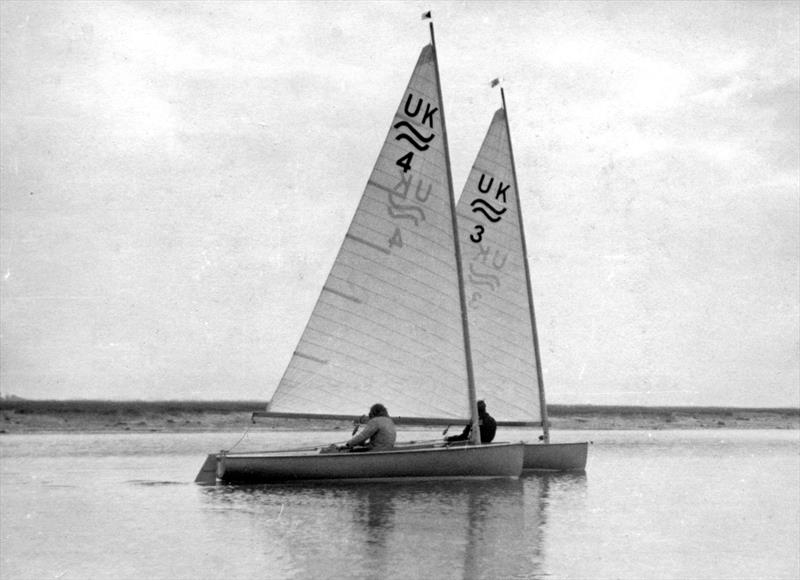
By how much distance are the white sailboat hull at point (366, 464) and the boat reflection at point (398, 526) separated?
0.27 meters

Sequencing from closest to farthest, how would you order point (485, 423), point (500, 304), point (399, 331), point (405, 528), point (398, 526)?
point (405, 528) → point (398, 526) → point (399, 331) → point (485, 423) → point (500, 304)

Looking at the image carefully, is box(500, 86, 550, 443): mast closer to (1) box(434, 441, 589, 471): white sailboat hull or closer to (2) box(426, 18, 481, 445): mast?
(1) box(434, 441, 589, 471): white sailboat hull

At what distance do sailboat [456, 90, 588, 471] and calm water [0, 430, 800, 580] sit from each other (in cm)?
221

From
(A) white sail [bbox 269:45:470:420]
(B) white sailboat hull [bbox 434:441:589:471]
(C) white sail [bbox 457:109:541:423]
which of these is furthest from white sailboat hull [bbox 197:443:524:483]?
(C) white sail [bbox 457:109:541:423]

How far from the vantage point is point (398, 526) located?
15.8 meters

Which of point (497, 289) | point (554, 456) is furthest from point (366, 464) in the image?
point (497, 289)

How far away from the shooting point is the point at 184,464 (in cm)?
3262

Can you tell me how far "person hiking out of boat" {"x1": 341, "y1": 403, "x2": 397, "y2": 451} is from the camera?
22.1 metres

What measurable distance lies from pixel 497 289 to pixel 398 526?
1389 cm

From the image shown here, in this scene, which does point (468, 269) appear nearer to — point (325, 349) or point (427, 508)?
point (325, 349)

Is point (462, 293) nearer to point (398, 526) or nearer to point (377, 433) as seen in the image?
point (377, 433)

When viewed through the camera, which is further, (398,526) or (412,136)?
(412,136)

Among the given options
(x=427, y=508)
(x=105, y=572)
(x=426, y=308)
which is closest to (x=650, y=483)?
(x=426, y=308)

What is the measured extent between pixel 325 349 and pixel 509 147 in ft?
29.6
